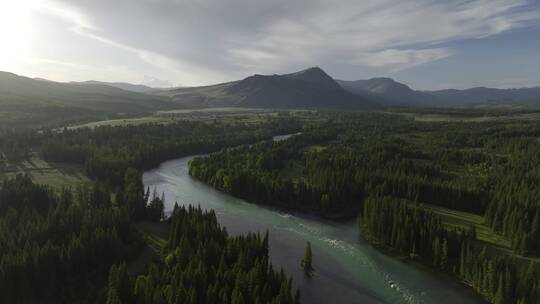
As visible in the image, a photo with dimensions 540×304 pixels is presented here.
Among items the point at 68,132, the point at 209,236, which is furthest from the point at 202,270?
the point at 68,132

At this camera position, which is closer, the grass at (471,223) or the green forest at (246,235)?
the green forest at (246,235)

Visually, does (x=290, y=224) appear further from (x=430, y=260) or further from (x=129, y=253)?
(x=129, y=253)

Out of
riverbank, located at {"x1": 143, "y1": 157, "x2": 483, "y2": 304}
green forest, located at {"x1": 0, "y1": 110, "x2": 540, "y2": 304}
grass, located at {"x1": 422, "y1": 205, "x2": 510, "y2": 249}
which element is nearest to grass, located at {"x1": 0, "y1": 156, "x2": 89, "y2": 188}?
green forest, located at {"x1": 0, "y1": 110, "x2": 540, "y2": 304}

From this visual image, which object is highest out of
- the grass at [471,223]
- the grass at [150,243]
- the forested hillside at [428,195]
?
the forested hillside at [428,195]

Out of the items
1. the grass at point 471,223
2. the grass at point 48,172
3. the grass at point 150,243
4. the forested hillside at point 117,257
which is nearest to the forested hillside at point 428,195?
the grass at point 471,223

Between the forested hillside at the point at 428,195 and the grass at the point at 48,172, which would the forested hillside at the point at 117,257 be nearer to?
the grass at the point at 48,172

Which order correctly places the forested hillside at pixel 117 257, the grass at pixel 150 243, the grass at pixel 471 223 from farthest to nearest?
the grass at pixel 471 223 < the grass at pixel 150 243 < the forested hillside at pixel 117 257

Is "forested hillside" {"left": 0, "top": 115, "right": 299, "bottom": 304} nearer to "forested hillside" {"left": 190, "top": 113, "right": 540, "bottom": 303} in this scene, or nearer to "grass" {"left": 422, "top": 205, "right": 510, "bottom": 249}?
"forested hillside" {"left": 190, "top": 113, "right": 540, "bottom": 303}
